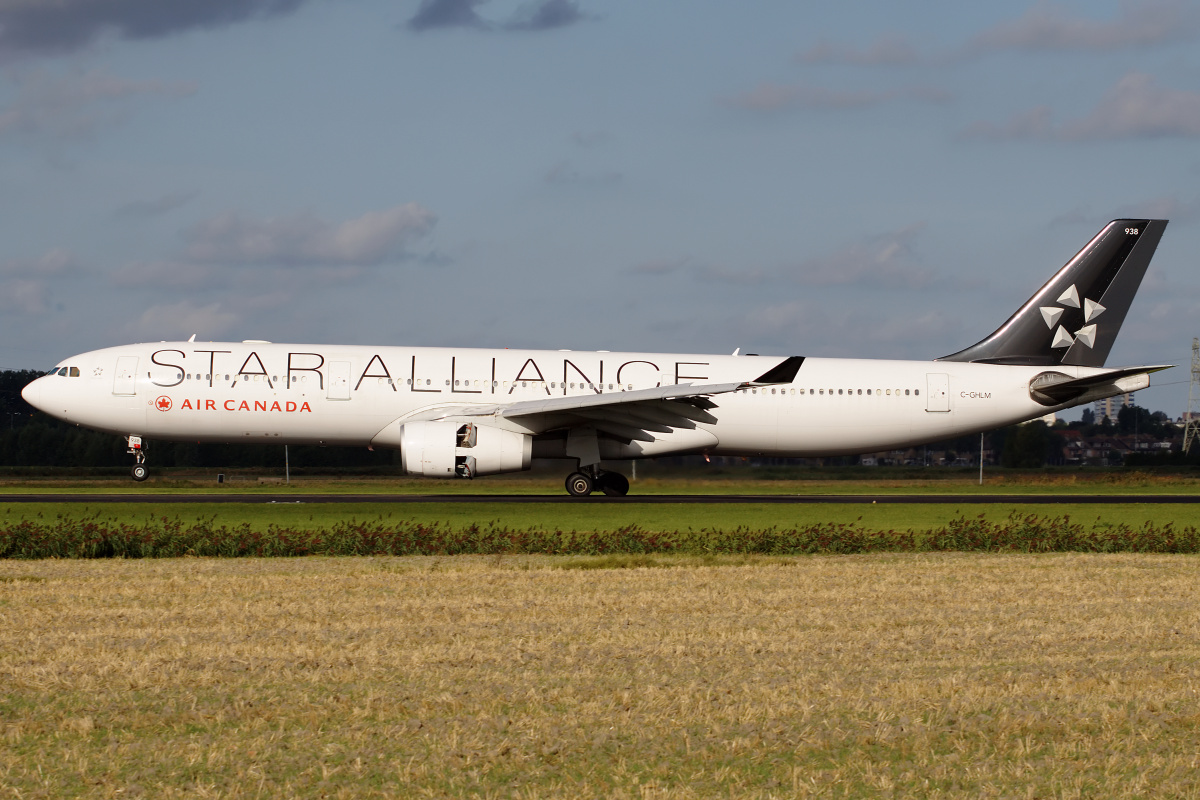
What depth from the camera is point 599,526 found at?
2181 cm

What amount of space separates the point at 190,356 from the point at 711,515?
13948 mm

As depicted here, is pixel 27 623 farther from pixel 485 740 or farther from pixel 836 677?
pixel 836 677

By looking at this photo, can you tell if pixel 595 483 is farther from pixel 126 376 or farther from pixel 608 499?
pixel 126 376

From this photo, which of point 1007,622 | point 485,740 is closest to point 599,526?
point 1007,622

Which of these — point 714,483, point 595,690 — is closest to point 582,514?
point 714,483

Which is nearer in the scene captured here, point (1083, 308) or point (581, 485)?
point (581, 485)

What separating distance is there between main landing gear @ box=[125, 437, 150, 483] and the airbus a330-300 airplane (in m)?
0.06

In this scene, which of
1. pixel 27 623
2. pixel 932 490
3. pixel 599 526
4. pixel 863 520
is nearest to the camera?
pixel 27 623

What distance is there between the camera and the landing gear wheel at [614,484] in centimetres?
3089

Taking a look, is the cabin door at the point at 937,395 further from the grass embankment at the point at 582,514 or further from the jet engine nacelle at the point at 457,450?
the jet engine nacelle at the point at 457,450

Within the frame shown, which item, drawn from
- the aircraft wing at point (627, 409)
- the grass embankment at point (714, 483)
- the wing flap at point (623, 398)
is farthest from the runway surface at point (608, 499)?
the wing flap at point (623, 398)

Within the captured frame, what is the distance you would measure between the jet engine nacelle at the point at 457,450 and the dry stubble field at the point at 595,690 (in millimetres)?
13793

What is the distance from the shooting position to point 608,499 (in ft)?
95.5

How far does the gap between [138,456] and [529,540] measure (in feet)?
54.8
